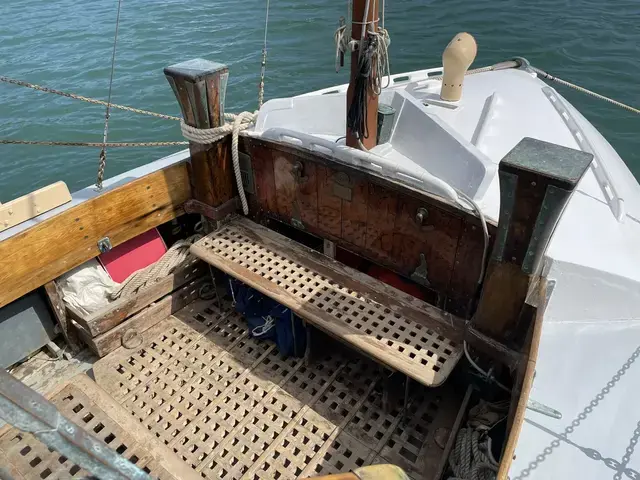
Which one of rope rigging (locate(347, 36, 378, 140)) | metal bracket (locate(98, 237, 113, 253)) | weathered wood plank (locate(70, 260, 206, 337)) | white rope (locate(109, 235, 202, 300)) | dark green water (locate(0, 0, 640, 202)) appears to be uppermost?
rope rigging (locate(347, 36, 378, 140))

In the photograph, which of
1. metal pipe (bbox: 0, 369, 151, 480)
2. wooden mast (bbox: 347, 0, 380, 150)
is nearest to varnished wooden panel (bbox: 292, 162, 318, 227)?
wooden mast (bbox: 347, 0, 380, 150)

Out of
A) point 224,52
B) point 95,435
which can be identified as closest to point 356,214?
point 95,435

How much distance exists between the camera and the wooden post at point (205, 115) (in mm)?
3336

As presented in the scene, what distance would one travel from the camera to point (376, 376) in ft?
11.3

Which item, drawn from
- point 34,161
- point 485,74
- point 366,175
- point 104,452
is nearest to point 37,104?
point 34,161

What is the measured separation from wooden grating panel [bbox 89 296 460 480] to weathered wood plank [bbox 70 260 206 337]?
253 mm

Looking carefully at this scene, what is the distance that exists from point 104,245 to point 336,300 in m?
1.72

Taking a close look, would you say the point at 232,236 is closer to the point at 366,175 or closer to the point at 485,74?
the point at 366,175

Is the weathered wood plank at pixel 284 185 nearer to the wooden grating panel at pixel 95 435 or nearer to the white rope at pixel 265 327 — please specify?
the white rope at pixel 265 327

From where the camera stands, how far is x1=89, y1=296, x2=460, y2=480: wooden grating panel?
2.93 metres

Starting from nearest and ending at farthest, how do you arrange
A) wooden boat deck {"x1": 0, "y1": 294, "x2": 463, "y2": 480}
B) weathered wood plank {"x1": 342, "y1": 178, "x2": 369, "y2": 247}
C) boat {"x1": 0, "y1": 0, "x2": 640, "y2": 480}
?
boat {"x1": 0, "y1": 0, "x2": 640, "y2": 480}, wooden boat deck {"x1": 0, "y1": 294, "x2": 463, "y2": 480}, weathered wood plank {"x1": 342, "y1": 178, "x2": 369, "y2": 247}

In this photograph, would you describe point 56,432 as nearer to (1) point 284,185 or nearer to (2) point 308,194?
(2) point 308,194

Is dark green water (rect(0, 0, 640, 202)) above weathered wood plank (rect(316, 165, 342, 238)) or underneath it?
underneath

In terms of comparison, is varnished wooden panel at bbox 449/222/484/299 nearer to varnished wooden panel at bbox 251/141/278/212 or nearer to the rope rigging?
the rope rigging
